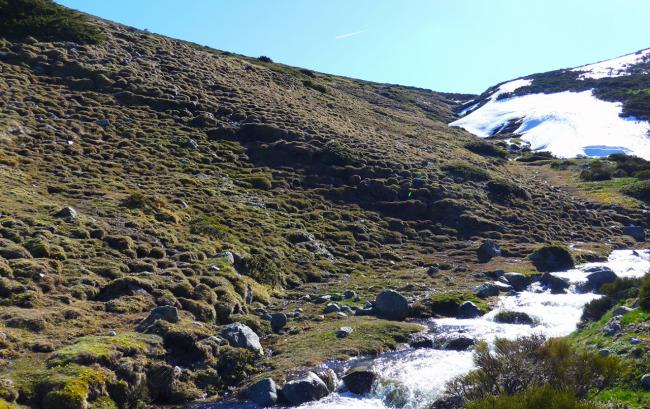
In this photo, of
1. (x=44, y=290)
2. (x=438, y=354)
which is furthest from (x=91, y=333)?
(x=438, y=354)

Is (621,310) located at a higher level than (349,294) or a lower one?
higher

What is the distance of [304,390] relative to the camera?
53.3ft

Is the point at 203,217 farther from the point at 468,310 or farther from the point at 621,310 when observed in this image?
the point at 621,310

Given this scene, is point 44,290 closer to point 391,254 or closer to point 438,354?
point 438,354

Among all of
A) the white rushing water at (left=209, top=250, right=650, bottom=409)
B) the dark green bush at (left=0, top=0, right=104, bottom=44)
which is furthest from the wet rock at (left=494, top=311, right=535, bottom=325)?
the dark green bush at (left=0, top=0, right=104, bottom=44)

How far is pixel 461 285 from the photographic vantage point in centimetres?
3062

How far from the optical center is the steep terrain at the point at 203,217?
1756cm

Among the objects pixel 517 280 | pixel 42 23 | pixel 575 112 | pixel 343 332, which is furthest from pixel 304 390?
pixel 575 112

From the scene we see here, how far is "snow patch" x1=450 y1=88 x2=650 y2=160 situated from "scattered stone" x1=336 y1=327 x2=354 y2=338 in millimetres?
73270

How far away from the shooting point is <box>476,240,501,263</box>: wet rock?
3716 cm

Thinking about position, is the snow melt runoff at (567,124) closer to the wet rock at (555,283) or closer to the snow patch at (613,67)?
the snow patch at (613,67)

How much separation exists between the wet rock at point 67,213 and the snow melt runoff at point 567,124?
75.8 meters

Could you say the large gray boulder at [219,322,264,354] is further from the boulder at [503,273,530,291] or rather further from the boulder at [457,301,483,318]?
the boulder at [503,273,530,291]

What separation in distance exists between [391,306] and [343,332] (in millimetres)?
4272
